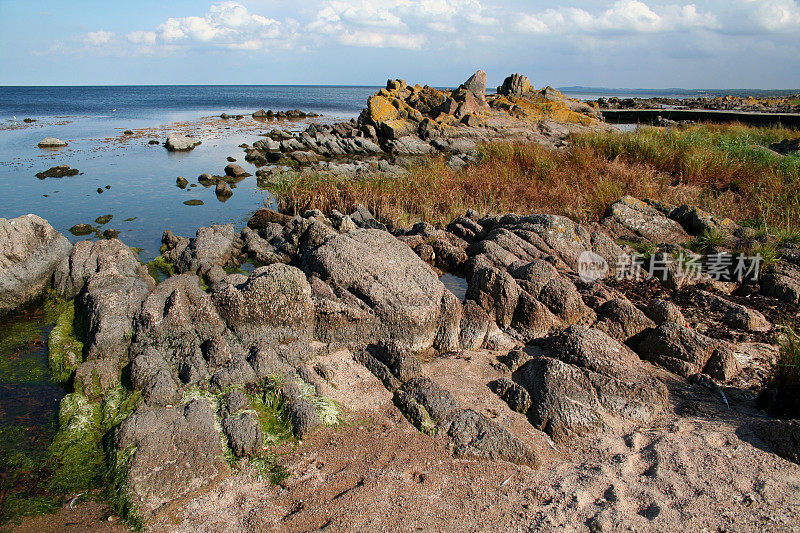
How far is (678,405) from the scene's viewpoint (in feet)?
14.2

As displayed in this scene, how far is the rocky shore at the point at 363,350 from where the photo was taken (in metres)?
3.87

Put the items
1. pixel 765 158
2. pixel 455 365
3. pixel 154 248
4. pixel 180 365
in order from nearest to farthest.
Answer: pixel 180 365 < pixel 455 365 < pixel 154 248 < pixel 765 158

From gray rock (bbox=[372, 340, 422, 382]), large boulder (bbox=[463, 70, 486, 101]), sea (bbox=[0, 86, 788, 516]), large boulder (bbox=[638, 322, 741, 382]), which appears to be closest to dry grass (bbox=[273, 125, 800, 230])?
sea (bbox=[0, 86, 788, 516])

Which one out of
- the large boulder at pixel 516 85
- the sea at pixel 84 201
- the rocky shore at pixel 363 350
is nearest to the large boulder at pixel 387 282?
the rocky shore at pixel 363 350

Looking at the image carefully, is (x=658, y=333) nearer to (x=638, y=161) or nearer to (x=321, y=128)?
(x=638, y=161)

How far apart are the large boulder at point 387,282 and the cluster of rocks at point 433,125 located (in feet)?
43.6

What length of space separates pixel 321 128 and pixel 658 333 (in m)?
25.6

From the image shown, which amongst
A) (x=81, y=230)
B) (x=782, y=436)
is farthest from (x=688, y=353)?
(x=81, y=230)

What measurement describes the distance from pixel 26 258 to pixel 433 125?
2271 cm

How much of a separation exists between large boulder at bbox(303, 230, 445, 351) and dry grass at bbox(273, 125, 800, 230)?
3795mm

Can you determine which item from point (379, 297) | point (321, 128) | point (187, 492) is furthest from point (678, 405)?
point (321, 128)

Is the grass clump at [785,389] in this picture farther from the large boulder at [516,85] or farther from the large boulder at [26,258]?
the large boulder at [516,85]

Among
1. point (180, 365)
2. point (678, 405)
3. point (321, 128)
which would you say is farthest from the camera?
point (321, 128)

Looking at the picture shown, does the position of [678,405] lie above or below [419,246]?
below
